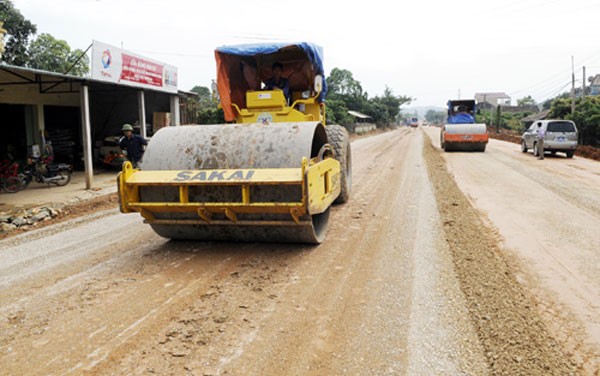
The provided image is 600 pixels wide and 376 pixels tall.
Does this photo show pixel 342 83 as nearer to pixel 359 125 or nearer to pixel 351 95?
pixel 351 95

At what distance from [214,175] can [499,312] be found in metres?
2.91

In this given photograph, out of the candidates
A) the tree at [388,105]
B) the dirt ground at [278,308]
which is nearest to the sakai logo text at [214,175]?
the dirt ground at [278,308]

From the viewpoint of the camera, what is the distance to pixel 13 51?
99.8ft

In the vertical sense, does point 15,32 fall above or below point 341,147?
above

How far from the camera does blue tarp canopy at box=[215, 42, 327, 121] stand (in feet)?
24.3

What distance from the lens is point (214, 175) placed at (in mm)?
4695

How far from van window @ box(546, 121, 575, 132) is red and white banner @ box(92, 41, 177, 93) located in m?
14.7

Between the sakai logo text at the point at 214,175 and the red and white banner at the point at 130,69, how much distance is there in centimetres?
947

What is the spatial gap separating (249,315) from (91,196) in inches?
347

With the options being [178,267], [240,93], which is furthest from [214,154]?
[240,93]

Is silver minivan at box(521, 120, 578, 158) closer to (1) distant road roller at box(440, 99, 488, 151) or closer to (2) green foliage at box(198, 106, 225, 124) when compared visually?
(1) distant road roller at box(440, 99, 488, 151)

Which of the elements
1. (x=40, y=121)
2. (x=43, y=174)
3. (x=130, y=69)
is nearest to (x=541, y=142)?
(x=130, y=69)

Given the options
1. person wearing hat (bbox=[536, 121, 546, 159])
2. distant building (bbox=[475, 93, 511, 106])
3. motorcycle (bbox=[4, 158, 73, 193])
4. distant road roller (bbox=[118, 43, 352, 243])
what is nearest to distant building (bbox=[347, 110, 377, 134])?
person wearing hat (bbox=[536, 121, 546, 159])

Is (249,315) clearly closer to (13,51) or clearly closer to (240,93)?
(240,93)
